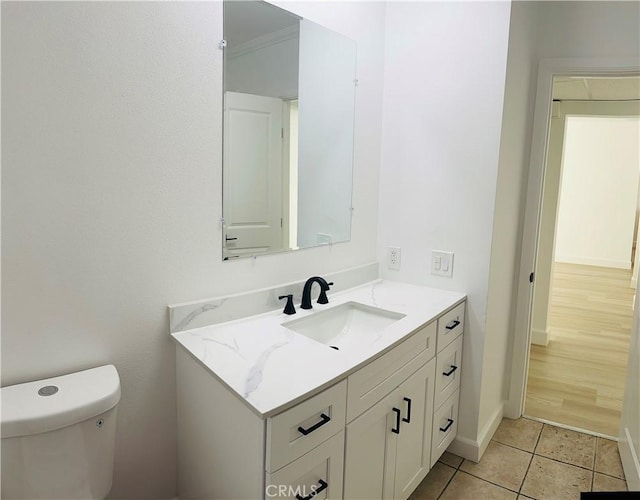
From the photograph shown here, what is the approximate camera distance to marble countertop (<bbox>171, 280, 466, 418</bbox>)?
126cm

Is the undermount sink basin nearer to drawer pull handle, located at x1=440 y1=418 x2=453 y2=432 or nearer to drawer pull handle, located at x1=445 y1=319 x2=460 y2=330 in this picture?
drawer pull handle, located at x1=445 y1=319 x2=460 y2=330

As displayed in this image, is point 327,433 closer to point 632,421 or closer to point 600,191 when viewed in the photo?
point 632,421

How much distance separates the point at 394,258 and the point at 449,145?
0.67 m

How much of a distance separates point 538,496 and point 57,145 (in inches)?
94.8

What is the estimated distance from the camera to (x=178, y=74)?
62.1 inches

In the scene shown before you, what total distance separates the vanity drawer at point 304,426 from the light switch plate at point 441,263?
1.15 metres

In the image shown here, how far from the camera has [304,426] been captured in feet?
4.22

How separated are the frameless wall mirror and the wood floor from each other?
188 centimetres

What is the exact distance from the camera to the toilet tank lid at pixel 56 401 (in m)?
1.16

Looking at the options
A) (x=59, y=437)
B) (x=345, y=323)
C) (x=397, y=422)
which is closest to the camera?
(x=59, y=437)

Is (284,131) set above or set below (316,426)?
above

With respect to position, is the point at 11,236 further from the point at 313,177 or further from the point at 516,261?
the point at 516,261

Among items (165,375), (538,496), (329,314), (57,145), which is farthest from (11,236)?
(538,496)

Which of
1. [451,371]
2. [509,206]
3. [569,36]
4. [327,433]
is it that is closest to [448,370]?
[451,371]
